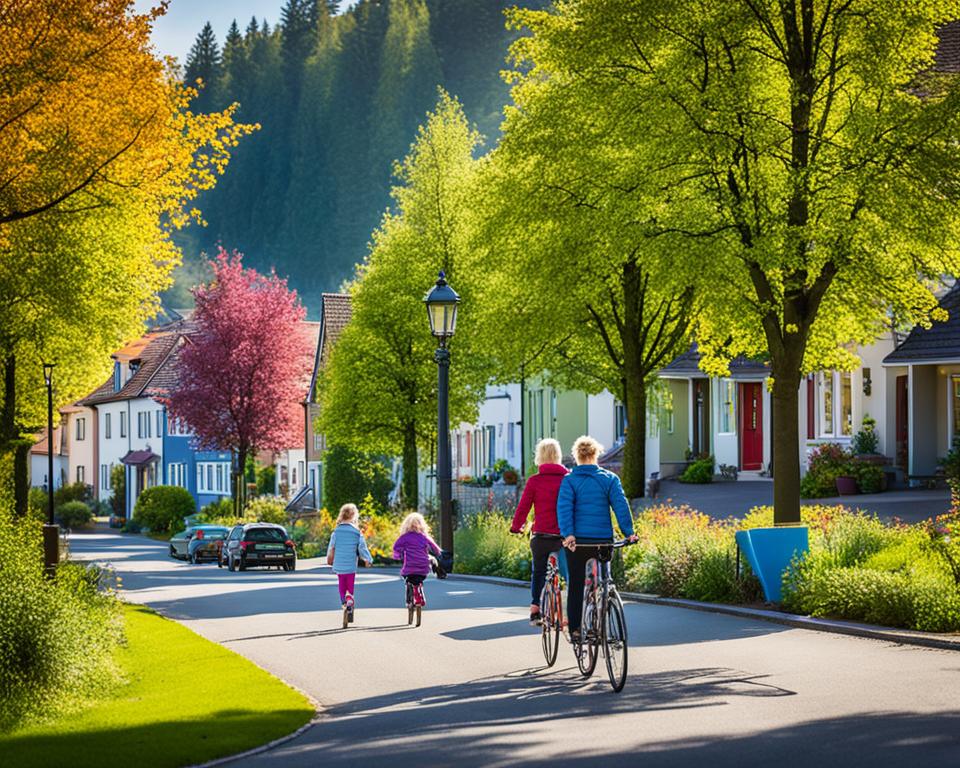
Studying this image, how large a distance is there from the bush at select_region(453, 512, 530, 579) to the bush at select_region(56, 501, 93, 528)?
54.7 metres

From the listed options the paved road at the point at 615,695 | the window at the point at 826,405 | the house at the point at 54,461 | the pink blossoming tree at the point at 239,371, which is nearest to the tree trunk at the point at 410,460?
the window at the point at 826,405

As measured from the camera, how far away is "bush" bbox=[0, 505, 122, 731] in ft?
43.7

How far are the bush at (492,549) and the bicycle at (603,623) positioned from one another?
14422 millimetres

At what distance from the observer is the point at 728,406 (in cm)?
4875

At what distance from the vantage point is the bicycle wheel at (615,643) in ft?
42.0

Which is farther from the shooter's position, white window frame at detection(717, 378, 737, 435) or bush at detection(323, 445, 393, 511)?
bush at detection(323, 445, 393, 511)

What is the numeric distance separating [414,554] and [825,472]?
2184 cm

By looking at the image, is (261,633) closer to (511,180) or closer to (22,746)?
(22,746)

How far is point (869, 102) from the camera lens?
2430cm

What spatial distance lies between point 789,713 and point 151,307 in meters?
25.0

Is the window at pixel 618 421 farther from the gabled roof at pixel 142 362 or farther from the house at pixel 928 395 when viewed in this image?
the gabled roof at pixel 142 362

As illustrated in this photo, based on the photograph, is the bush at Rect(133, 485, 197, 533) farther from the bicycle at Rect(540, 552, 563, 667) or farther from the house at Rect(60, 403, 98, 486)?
the bicycle at Rect(540, 552, 563, 667)

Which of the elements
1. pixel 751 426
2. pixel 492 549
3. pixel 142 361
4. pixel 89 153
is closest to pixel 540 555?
pixel 89 153

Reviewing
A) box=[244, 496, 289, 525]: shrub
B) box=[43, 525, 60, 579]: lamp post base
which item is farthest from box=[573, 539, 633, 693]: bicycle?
box=[244, 496, 289, 525]: shrub
